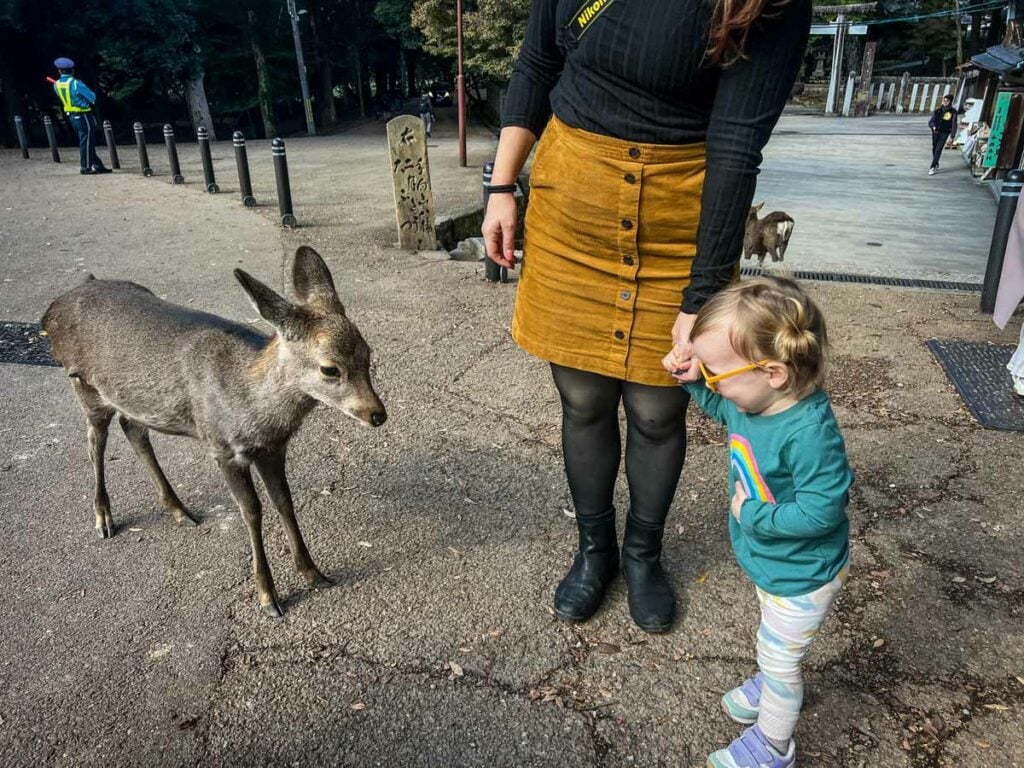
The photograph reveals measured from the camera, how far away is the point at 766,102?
6.26ft

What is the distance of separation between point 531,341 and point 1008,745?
1.86 metres

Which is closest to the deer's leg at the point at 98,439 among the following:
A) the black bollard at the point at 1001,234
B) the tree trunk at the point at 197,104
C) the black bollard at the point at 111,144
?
the black bollard at the point at 1001,234

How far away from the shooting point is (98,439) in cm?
322

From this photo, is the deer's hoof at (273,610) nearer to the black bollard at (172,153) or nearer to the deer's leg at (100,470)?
the deer's leg at (100,470)

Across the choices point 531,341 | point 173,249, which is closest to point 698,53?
point 531,341

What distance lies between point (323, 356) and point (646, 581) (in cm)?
137

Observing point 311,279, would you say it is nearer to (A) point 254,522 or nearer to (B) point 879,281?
(A) point 254,522

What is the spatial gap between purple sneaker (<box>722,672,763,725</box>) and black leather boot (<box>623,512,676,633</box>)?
375 mm

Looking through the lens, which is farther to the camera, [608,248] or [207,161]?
[207,161]

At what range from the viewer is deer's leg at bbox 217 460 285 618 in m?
2.66

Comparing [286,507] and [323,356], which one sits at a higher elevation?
[323,356]

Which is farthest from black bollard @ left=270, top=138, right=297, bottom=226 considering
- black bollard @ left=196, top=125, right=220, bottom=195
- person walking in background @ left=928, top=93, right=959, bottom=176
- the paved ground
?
person walking in background @ left=928, top=93, right=959, bottom=176

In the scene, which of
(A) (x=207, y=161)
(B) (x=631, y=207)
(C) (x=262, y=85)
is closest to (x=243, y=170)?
(A) (x=207, y=161)

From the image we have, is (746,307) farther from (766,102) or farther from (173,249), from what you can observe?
(173,249)
